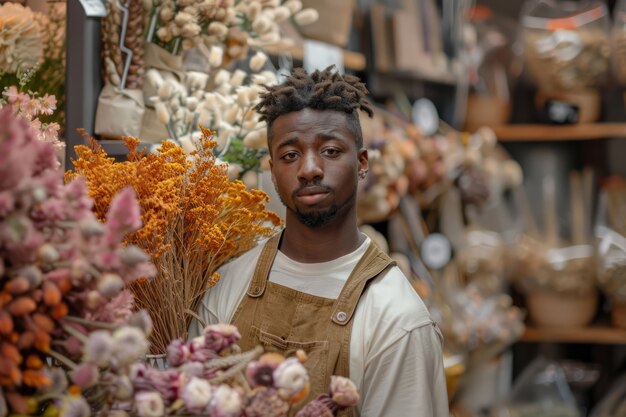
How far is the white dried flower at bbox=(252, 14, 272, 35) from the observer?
1.77 m

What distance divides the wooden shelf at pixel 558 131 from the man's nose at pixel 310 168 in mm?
2138

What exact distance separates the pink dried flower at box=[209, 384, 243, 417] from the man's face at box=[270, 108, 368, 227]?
0.47 meters

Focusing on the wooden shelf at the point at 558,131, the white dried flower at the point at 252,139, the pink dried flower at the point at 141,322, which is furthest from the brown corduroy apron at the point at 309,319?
the wooden shelf at the point at 558,131

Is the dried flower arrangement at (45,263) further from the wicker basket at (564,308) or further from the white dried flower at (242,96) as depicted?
the wicker basket at (564,308)

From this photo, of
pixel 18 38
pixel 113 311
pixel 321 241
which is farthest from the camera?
pixel 18 38

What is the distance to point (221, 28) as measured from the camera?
1715 mm

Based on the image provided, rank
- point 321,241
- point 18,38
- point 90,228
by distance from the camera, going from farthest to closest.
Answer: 1. point 18,38
2. point 321,241
3. point 90,228

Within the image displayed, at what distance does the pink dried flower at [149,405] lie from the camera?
0.89m

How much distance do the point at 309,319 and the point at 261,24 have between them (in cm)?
69

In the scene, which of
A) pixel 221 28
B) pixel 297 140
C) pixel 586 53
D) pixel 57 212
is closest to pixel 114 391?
pixel 57 212

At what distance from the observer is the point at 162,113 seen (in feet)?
5.35

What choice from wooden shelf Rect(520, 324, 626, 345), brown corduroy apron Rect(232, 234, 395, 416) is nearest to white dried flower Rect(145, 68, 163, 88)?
brown corduroy apron Rect(232, 234, 395, 416)

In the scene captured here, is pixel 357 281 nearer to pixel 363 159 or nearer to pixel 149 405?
pixel 363 159

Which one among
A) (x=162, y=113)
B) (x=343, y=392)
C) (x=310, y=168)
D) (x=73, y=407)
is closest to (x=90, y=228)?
(x=73, y=407)
